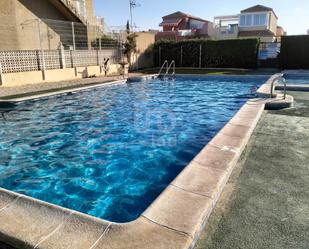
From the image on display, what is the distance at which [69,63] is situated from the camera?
16625 millimetres

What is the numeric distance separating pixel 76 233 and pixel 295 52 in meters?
21.3

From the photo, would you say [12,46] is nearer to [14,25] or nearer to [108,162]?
[14,25]

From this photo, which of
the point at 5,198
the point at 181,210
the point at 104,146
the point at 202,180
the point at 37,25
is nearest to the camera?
the point at 181,210

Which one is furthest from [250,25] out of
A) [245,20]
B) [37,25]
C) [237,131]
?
[237,131]

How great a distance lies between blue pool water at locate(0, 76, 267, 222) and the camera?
417cm

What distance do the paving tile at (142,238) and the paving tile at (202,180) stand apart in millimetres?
747

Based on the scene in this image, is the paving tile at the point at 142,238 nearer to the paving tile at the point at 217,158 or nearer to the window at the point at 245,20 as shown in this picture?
the paving tile at the point at 217,158

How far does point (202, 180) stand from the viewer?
11.1ft

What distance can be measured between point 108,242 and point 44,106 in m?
8.04

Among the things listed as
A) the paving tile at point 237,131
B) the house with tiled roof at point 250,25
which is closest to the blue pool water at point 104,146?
the paving tile at point 237,131

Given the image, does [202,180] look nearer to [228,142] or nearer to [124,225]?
[124,225]

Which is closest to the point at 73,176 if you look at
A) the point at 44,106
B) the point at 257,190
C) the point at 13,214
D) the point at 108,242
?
the point at 13,214

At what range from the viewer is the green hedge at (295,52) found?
19.8 m

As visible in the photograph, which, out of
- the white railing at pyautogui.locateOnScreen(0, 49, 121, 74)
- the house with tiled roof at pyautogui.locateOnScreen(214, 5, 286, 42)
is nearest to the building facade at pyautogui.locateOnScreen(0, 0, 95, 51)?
the white railing at pyautogui.locateOnScreen(0, 49, 121, 74)
